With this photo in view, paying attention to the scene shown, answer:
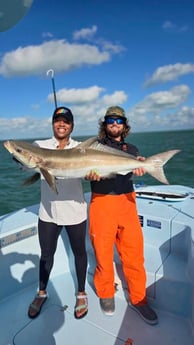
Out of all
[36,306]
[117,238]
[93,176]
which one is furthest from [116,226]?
[36,306]

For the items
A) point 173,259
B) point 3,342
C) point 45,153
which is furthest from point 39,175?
point 173,259

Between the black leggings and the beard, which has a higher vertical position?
the beard

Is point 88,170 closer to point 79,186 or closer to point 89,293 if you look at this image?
point 79,186

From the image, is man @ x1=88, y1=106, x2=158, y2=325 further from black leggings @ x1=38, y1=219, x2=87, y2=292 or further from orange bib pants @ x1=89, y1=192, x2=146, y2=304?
black leggings @ x1=38, y1=219, x2=87, y2=292

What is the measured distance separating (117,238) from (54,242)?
72 centimetres

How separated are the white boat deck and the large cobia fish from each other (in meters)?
0.95

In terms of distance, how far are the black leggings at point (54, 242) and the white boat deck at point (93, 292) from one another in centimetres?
46

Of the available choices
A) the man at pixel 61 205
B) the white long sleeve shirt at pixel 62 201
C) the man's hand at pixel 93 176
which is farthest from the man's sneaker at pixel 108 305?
the man's hand at pixel 93 176

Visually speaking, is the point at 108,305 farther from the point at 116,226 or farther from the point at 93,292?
the point at 116,226

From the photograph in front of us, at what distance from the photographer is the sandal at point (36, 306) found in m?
3.20

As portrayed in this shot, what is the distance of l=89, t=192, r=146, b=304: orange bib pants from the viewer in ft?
9.86

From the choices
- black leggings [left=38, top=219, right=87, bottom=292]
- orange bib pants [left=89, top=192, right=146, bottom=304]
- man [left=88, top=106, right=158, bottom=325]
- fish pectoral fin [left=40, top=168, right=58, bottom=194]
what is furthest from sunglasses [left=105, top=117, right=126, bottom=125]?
black leggings [left=38, top=219, right=87, bottom=292]

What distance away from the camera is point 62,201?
2926mm

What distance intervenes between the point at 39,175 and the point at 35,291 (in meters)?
1.82
